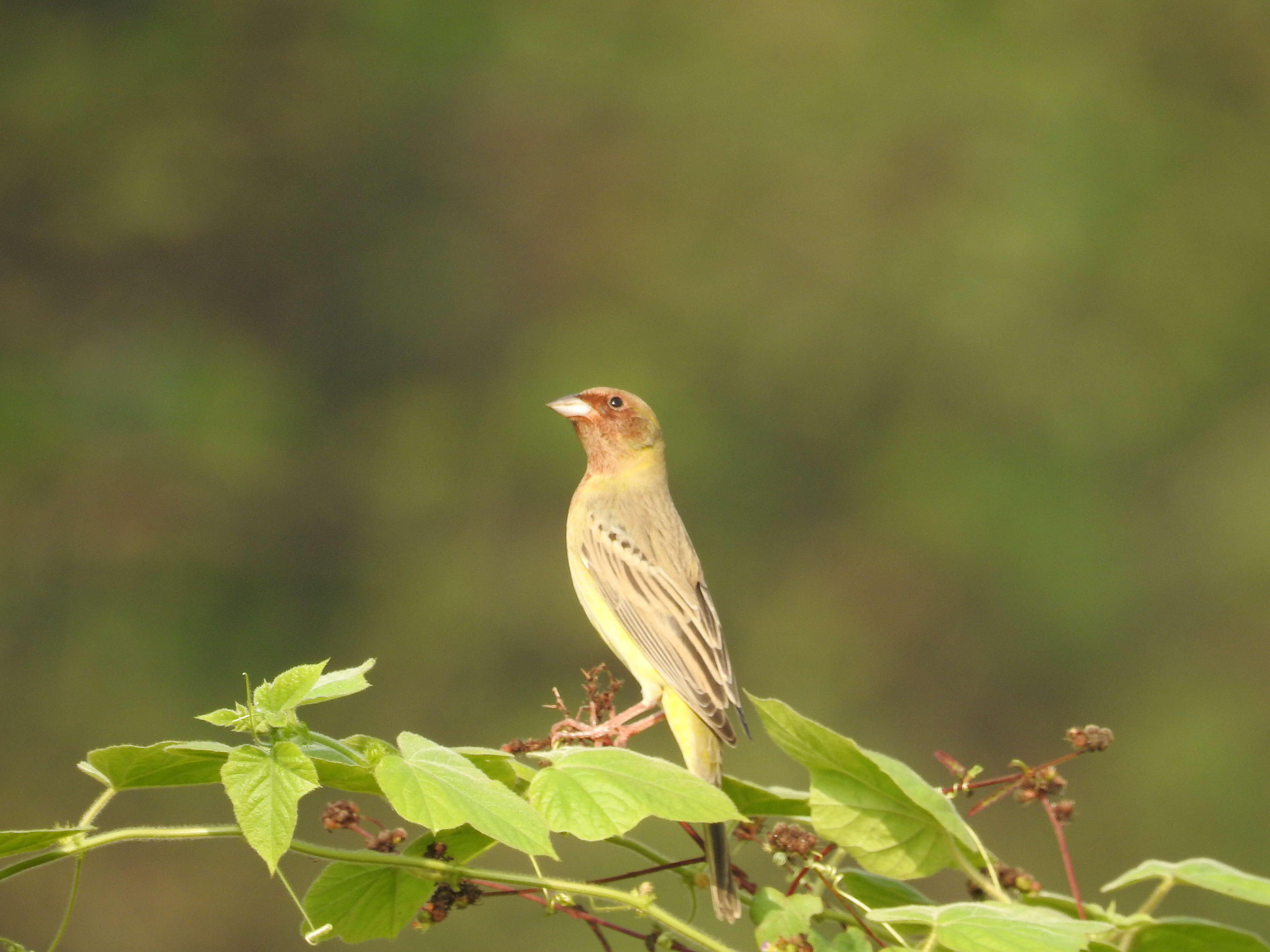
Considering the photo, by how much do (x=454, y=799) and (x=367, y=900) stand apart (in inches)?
9.0

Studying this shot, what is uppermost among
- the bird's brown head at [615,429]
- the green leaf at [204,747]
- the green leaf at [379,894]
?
the bird's brown head at [615,429]

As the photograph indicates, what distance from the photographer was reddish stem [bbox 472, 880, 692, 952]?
3.11 feet

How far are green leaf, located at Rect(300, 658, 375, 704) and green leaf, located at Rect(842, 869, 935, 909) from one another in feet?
→ 1.32

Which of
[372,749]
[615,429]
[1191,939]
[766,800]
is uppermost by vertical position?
[615,429]

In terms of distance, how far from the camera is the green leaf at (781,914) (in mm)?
964

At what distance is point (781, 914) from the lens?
3.24 ft

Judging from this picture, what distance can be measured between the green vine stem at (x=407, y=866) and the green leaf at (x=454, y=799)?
41 mm

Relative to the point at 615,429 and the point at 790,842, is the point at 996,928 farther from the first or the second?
the point at 615,429

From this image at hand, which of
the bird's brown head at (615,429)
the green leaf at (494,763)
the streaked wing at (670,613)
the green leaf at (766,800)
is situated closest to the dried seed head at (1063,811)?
the green leaf at (766,800)

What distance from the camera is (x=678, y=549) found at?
232 centimetres

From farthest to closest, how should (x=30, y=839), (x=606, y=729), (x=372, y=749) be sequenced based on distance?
1. (x=606, y=729)
2. (x=372, y=749)
3. (x=30, y=839)

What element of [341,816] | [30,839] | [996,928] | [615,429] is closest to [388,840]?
[341,816]

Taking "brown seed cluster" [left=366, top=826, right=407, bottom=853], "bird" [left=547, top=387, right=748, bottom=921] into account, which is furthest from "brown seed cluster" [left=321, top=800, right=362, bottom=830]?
"bird" [left=547, top=387, right=748, bottom=921]

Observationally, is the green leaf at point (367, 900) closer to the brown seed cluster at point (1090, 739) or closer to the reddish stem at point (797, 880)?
the reddish stem at point (797, 880)
